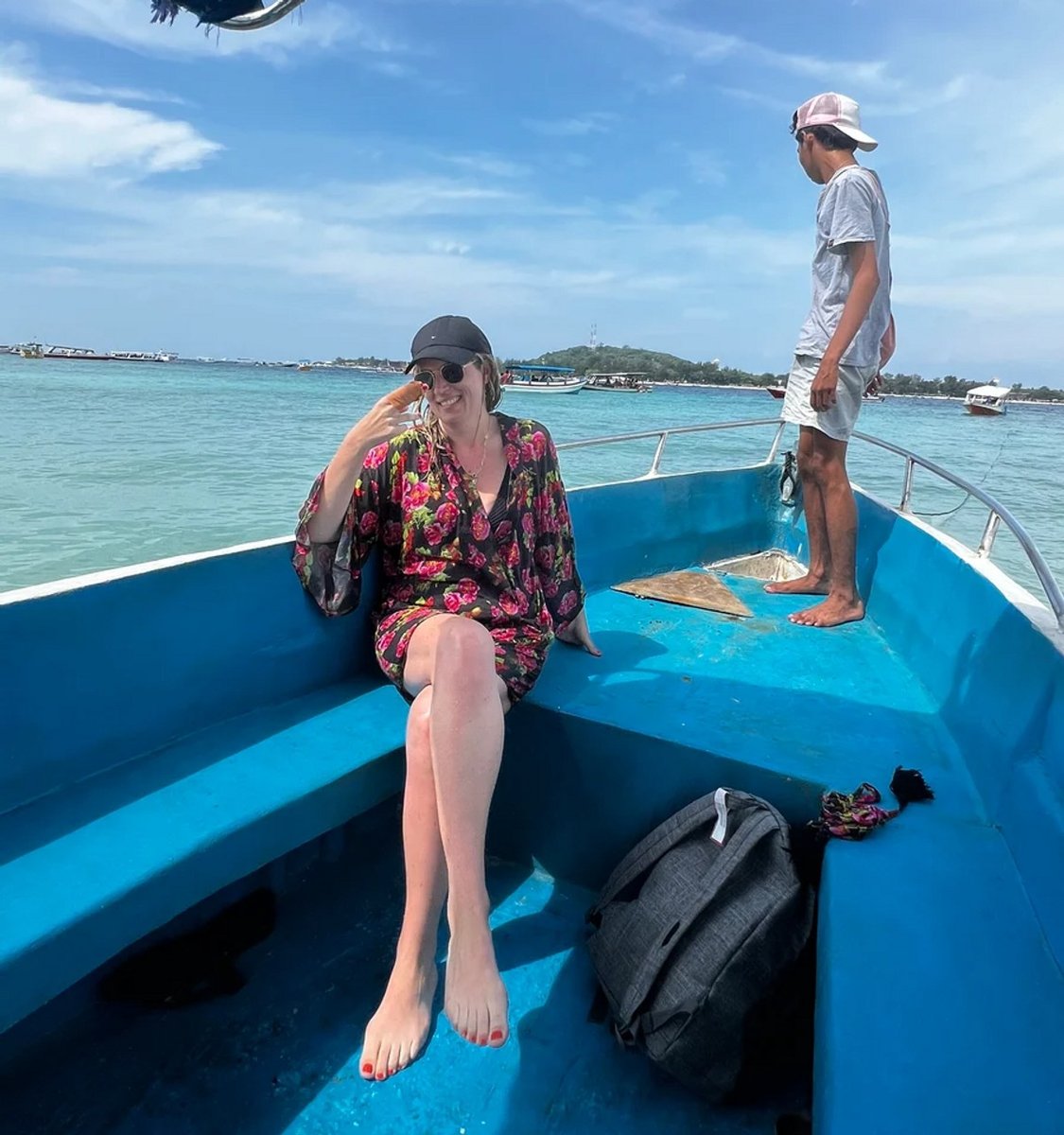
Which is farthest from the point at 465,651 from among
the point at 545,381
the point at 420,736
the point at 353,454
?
the point at 545,381

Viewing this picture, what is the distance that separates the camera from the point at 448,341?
180cm

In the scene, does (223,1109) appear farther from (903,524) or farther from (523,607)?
(903,524)

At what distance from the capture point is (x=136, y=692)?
5.38 feet

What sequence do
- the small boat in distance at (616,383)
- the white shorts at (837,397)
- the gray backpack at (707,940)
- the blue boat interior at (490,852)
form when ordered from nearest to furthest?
1. the blue boat interior at (490,852)
2. the gray backpack at (707,940)
3. the white shorts at (837,397)
4. the small boat in distance at (616,383)

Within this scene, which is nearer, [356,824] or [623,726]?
[623,726]

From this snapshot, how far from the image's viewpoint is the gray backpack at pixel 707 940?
1.39m

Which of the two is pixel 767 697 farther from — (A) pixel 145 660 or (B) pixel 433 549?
(A) pixel 145 660

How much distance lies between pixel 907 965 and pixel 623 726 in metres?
0.80

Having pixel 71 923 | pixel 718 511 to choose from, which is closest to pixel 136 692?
pixel 71 923

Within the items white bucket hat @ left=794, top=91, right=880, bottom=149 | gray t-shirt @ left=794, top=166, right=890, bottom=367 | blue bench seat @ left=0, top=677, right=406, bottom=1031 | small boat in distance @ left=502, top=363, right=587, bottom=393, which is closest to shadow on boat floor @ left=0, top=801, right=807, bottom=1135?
blue bench seat @ left=0, top=677, right=406, bottom=1031

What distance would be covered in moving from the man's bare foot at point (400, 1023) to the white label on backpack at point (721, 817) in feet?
1.98

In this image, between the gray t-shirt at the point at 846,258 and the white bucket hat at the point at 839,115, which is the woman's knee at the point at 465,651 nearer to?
the gray t-shirt at the point at 846,258

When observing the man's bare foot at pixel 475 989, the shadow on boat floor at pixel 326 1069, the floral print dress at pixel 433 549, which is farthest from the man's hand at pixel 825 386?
the man's bare foot at pixel 475 989

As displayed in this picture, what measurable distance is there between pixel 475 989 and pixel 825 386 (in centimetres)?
230
